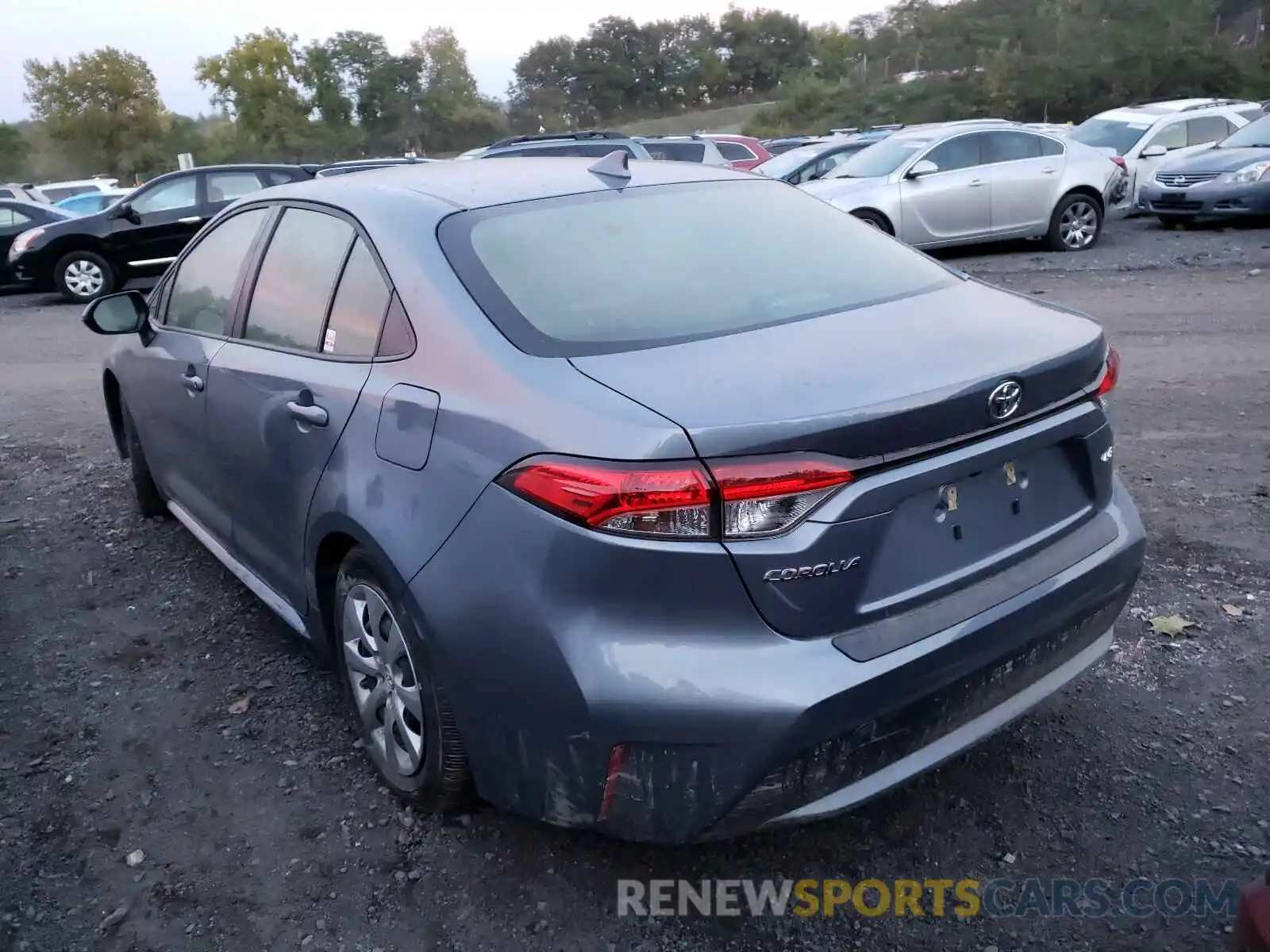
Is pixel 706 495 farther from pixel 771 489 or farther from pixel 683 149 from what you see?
pixel 683 149

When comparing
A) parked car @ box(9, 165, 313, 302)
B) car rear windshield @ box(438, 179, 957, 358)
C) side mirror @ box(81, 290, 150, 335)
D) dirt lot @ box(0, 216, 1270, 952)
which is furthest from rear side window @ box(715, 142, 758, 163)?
car rear windshield @ box(438, 179, 957, 358)

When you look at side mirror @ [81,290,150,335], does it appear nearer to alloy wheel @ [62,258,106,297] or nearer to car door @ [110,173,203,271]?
car door @ [110,173,203,271]

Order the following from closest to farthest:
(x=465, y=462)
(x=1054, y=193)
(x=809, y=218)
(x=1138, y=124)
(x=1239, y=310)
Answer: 1. (x=465, y=462)
2. (x=809, y=218)
3. (x=1239, y=310)
4. (x=1054, y=193)
5. (x=1138, y=124)

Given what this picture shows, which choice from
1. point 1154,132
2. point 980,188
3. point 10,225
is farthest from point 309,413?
point 1154,132

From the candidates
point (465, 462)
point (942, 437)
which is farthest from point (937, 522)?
point (465, 462)

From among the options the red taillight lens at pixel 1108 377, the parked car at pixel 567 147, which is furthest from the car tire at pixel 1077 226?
the red taillight lens at pixel 1108 377

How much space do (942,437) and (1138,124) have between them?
17127 mm

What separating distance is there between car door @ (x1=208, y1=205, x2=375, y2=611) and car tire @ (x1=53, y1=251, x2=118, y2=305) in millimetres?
11978

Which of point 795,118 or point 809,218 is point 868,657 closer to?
point 809,218

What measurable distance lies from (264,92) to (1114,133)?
2673 inches

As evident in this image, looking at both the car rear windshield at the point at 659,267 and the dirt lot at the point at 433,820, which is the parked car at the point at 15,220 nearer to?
the dirt lot at the point at 433,820

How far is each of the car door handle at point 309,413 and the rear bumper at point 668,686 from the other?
27.6 inches

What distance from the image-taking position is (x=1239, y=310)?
350 inches

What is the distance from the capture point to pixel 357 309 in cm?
298
